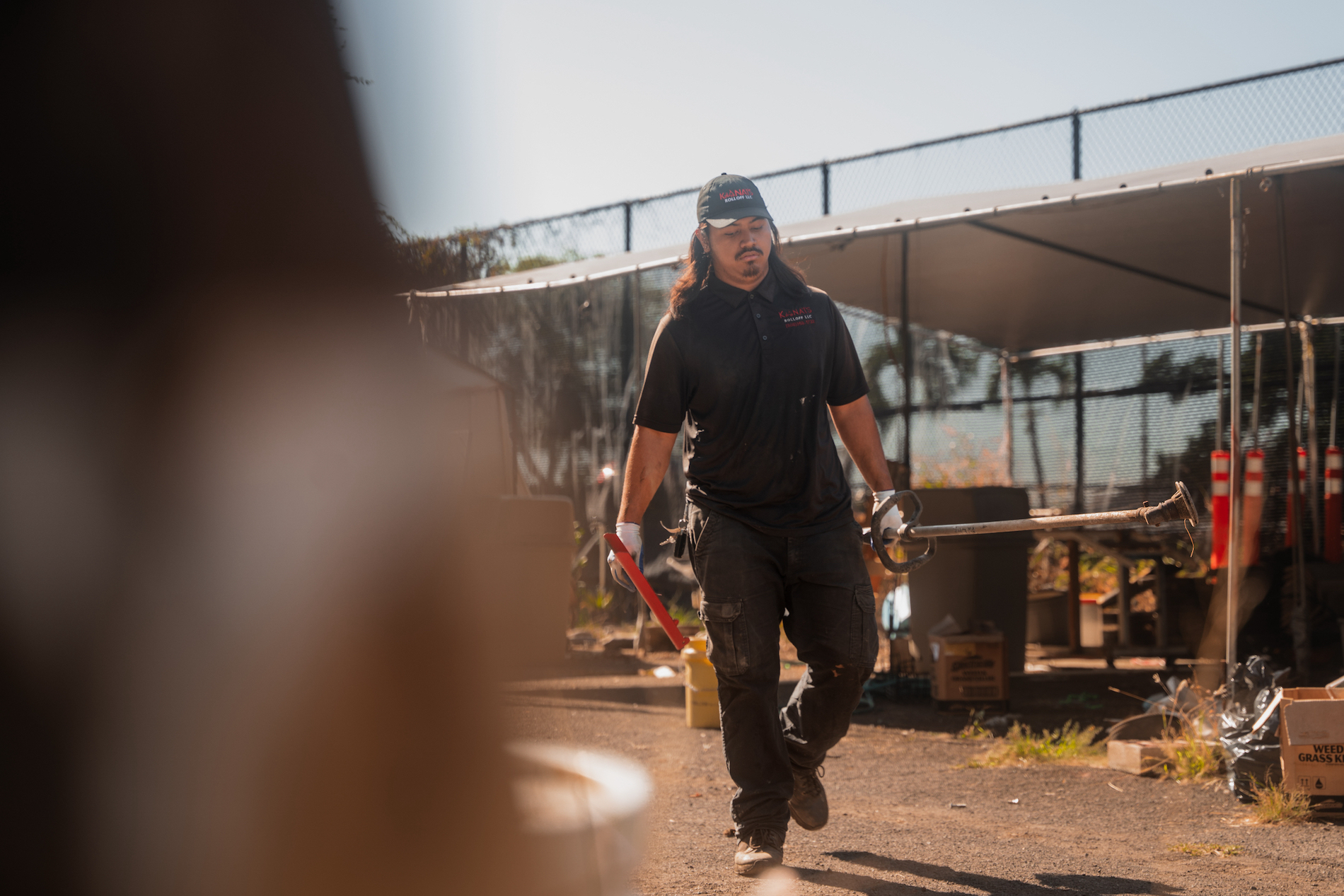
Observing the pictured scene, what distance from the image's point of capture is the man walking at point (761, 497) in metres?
2.99

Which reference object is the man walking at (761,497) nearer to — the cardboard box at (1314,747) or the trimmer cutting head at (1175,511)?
the trimmer cutting head at (1175,511)

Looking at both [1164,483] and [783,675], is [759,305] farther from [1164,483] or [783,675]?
[1164,483]

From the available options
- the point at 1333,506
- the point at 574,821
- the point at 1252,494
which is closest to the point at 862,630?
the point at 574,821

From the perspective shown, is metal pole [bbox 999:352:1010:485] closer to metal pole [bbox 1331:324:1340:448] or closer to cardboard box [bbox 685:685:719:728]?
metal pole [bbox 1331:324:1340:448]

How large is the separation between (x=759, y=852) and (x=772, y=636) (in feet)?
1.85

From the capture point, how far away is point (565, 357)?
9258 mm

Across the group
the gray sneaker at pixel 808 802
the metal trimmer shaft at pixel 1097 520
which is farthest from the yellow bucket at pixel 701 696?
the metal trimmer shaft at pixel 1097 520

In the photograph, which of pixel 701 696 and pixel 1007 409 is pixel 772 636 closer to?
pixel 701 696

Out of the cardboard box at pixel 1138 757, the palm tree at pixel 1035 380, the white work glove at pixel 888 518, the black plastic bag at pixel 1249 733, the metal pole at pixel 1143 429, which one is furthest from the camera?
the palm tree at pixel 1035 380

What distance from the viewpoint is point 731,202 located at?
3.12m

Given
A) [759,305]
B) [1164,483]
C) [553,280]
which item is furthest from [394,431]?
[1164,483]

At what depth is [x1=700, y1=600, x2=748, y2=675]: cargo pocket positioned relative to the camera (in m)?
2.97

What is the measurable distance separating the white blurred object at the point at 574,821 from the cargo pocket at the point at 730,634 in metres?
2.27

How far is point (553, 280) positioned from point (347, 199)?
7963mm
